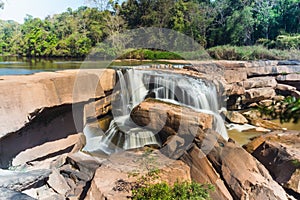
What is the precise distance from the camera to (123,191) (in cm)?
307

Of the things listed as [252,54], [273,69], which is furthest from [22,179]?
[252,54]

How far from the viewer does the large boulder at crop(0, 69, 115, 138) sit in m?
3.60

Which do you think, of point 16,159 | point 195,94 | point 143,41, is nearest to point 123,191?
point 16,159

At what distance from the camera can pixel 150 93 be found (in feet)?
24.2

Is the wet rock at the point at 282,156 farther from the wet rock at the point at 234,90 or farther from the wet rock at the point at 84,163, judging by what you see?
the wet rock at the point at 234,90

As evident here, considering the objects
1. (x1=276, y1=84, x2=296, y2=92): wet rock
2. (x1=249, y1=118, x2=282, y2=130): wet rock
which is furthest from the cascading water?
(x1=276, y1=84, x2=296, y2=92): wet rock

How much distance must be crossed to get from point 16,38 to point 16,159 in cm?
3003

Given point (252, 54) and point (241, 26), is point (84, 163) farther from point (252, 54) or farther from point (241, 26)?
point (241, 26)

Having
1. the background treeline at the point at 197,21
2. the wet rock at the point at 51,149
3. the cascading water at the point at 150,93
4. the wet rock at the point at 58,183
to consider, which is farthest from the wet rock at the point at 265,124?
the background treeline at the point at 197,21

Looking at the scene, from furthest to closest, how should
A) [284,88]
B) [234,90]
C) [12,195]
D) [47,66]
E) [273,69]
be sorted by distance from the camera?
[47,66] < [273,69] < [284,88] < [234,90] < [12,195]

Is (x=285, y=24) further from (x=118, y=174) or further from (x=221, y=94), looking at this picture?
(x=118, y=174)

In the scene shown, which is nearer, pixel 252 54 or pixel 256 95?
pixel 256 95

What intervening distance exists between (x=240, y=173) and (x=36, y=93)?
10.7 feet

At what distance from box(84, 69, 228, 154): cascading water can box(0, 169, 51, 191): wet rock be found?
7.66ft
